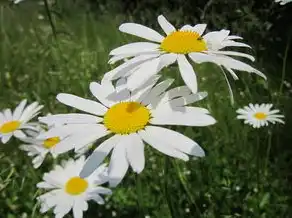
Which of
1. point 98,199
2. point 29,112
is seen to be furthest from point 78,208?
point 29,112

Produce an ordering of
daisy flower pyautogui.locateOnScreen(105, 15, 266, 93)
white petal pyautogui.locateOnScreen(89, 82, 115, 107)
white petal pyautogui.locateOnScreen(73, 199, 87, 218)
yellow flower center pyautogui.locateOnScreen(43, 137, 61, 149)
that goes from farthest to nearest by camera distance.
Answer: yellow flower center pyautogui.locateOnScreen(43, 137, 61, 149)
white petal pyautogui.locateOnScreen(73, 199, 87, 218)
white petal pyautogui.locateOnScreen(89, 82, 115, 107)
daisy flower pyautogui.locateOnScreen(105, 15, 266, 93)

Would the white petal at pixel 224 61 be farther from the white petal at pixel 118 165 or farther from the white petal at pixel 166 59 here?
the white petal at pixel 118 165

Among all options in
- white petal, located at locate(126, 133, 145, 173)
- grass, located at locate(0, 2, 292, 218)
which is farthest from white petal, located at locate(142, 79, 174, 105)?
grass, located at locate(0, 2, 292, 218)

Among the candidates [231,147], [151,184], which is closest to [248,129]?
[231,147]

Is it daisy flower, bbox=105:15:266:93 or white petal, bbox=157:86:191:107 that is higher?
daisy flower, bbox=105:15:266:93

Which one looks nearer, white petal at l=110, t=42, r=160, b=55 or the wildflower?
white petal at l=110, t=42, r=160, b=55

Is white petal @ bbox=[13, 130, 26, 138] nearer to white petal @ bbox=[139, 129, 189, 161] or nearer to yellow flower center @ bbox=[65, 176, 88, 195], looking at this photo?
yellow flower center @ bbox=[65, 176, 88, 195]
